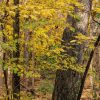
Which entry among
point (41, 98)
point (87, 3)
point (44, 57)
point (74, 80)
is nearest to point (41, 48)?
point (44, 57)

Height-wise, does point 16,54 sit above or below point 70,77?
above

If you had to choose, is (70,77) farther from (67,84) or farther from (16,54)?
(16,54)

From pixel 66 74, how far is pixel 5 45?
7.69 ft

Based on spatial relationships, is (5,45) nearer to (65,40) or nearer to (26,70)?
(26,70)

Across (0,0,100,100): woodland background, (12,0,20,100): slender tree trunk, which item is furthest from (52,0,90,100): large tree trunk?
(12,0,20,100): slender tree trunk

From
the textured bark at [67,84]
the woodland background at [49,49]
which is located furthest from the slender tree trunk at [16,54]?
the textured bark at [67,84]

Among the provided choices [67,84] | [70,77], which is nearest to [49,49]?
[70,77]

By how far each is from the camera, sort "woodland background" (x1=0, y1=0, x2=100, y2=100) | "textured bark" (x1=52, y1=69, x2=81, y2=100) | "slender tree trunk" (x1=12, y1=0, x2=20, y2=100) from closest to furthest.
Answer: "woodland background" (x1=0, y1=0, x2=100, y2=100) < "slender tree trunk" (x1=12, y1=0, x2=20, y2=100) < "textured bark" (x1=52, y1=69, x2=81, y2=100)

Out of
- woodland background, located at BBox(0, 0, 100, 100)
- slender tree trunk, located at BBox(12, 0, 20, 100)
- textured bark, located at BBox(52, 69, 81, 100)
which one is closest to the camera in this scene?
woodland background, located at BBox(0, 0, 100, 100)

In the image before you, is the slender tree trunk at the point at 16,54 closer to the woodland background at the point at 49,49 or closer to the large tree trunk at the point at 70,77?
the woodland background at the point at 49,49

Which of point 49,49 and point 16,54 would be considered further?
point 49,49

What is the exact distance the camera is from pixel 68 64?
594 cm

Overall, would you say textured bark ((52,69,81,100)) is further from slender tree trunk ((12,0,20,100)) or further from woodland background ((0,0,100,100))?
slender tree trunk ((12,0,20,100))

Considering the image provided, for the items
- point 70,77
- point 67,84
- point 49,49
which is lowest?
point 67,84
